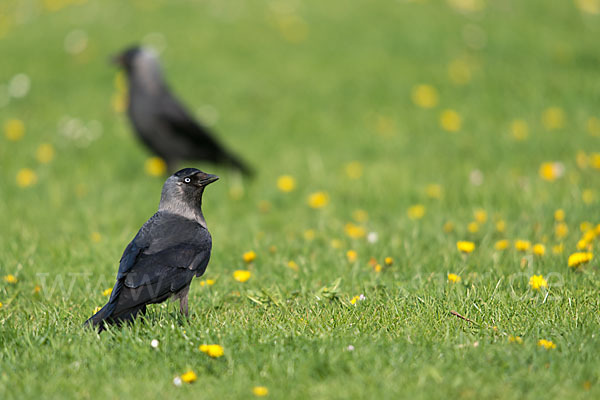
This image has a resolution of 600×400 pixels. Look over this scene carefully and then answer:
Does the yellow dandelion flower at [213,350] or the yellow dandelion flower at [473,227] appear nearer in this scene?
the yellow dandelion flower at [213,350]

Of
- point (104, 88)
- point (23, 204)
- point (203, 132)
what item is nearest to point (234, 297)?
point (23, 204)

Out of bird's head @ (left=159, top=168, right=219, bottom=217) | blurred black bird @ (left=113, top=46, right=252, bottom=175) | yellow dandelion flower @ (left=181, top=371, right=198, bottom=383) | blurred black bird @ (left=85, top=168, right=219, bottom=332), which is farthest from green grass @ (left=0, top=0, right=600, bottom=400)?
bird's head @ (left=159, top=168, right=219, bottom=217)

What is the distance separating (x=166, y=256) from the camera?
10.2ft

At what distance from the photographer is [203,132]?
685 cm

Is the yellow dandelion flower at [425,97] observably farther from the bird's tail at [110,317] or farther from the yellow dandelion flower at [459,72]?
the bird's tail at [110,317]

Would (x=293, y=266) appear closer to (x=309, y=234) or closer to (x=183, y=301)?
(x=309, y=234)

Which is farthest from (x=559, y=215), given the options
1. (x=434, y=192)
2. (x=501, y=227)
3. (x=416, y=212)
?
(x=434, y=192)

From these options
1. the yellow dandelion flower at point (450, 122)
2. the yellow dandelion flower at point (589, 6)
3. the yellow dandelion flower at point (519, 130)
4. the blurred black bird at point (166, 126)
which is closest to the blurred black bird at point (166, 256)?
the blurred black bird at point (166, 126)

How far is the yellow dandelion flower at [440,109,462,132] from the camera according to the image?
7.70 metres

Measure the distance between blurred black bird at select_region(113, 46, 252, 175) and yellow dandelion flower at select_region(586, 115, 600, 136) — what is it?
12.5 ft

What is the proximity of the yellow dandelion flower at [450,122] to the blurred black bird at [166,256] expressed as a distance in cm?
480

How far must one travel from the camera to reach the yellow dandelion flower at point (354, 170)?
6414 millimetres

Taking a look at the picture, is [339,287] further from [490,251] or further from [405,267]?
[490,251]

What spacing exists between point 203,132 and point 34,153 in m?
1.87
